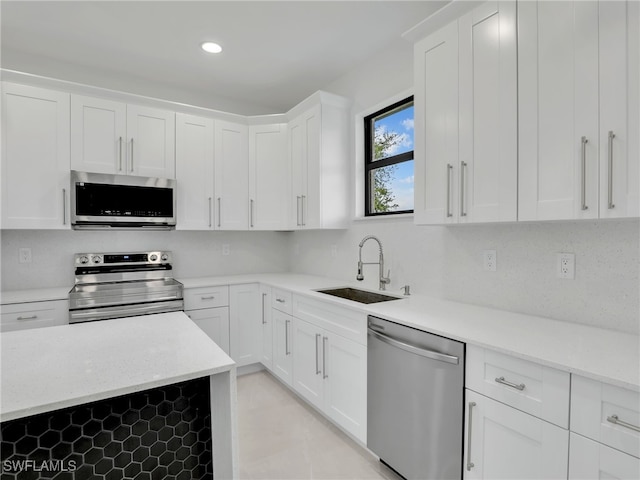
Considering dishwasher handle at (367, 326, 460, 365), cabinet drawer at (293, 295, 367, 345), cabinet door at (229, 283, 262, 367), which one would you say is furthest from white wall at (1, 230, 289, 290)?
dishwasher handle at (367, 326, 460, 365)

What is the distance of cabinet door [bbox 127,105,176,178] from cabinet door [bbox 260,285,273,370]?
53.8 inches

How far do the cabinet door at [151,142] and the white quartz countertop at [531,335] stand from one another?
6.47 ft

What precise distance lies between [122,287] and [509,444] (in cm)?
280

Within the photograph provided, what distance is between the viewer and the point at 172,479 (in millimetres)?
1149

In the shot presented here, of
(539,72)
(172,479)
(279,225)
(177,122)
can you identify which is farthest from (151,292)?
(539,72)

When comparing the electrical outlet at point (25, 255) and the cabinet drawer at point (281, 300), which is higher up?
the electrical outlet at point (25, 255)

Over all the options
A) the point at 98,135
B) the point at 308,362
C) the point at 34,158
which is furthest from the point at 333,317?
the point at 34,158

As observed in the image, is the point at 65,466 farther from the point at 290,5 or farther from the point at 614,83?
the point at 290,5

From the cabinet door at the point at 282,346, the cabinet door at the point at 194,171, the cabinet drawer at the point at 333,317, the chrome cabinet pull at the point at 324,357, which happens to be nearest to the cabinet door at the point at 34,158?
the cabinet door at the point at 194,171

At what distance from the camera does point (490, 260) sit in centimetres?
201

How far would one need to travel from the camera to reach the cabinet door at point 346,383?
201 cm

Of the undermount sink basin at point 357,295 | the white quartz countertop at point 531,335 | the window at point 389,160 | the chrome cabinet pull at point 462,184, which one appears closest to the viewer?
the white quartz countertop at point 531,335

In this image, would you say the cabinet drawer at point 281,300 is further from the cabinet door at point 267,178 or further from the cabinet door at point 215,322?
the cabinet door at point 267,178

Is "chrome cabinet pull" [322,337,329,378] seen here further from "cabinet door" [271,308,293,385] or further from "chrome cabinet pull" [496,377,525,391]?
"chrome cabinet pull" [496,377,525,391]
